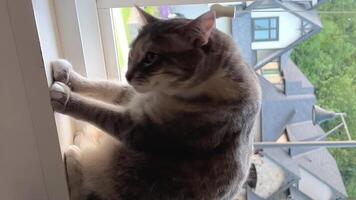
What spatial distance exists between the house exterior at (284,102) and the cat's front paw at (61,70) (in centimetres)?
49

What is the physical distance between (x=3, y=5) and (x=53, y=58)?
0.18 m

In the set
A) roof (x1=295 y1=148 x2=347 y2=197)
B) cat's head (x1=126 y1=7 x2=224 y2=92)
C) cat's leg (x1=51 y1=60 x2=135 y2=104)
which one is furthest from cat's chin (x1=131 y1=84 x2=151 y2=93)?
roof (x1=295 y1=148 x2=347 y2=197)

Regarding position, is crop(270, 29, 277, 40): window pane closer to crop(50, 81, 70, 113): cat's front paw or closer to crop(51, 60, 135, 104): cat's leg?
crop(51, 60, 135, 104): cat's leg

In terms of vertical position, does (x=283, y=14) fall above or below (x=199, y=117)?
above

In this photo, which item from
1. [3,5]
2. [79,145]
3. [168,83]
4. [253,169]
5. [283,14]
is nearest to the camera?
[3,5]

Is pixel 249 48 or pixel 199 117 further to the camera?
pixel 249 48

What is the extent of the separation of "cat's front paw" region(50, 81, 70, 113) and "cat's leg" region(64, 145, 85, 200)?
11 cm

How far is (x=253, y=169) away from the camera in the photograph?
1528mm

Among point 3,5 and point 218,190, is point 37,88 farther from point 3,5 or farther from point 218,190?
point 218,190

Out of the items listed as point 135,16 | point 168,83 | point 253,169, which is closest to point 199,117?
point 168,83

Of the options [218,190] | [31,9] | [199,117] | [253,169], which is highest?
[31,9]

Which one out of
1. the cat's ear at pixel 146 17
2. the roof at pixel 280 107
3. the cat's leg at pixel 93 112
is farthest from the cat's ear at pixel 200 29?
the roof at pixel 280 107

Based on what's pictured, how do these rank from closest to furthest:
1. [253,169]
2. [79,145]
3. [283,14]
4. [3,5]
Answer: [3,5], [79,145], [283,14], [253,169]

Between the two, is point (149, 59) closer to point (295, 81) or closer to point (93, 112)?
point (93, 112)
